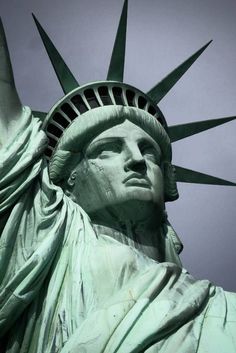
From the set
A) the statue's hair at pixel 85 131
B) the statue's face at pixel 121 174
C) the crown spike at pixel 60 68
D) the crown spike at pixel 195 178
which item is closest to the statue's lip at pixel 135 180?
the statue's face at pixel 121 174

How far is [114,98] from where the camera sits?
11.6 metres

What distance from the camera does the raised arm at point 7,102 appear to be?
9484 mm

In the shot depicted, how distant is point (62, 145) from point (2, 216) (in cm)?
225

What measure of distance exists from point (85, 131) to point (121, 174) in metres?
0.81

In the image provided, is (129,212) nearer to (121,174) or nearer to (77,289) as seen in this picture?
(121,174)

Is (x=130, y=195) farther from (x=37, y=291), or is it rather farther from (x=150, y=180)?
(x=37, y=291)

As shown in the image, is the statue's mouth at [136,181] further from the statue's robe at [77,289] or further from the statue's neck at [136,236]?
the statue's robe at [77,289]

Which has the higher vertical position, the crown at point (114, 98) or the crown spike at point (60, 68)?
the crown spike at point (60, 68)

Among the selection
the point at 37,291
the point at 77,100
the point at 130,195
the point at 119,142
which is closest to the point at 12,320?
the point at 37,291

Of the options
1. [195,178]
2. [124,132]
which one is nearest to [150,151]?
[124,132]

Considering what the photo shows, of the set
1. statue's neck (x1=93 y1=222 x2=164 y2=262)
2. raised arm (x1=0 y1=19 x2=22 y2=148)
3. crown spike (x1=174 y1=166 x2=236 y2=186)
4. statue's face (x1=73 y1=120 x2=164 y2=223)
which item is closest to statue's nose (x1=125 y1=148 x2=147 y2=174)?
statue's face (x1=73 y1=120 x2=164 y2=223)

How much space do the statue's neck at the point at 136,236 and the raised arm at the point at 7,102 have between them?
144cm

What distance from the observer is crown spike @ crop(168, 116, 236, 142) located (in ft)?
41.0

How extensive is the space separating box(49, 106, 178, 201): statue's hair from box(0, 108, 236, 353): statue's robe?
1348mm
